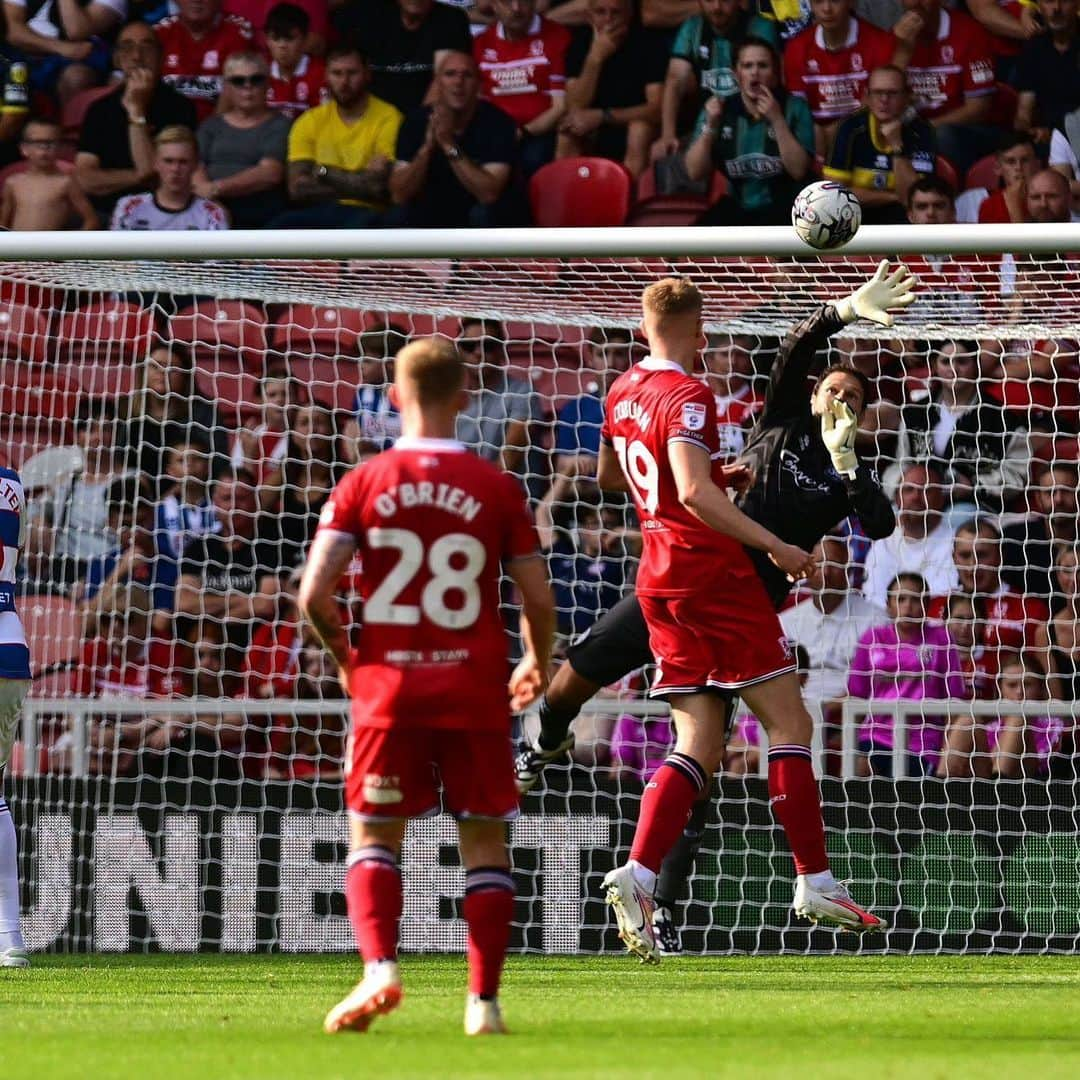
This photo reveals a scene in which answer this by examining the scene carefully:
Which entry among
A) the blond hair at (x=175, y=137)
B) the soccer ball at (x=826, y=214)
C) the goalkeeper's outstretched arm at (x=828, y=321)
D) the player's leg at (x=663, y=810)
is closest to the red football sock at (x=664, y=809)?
the player's leg at (x=663, y=810)

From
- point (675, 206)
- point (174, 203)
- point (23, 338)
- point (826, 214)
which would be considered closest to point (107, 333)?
point (23, 338)

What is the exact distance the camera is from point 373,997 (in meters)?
4.33

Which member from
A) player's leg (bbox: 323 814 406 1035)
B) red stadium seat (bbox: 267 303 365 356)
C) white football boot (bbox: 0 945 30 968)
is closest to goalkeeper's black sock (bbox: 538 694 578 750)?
white football boot (bbox: 0 945 30 968)

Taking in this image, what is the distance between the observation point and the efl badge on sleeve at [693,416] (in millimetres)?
5859

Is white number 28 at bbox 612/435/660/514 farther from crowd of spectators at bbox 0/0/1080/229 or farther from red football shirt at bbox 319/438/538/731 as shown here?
crowd of spectators at bbox 0/0/1080/229

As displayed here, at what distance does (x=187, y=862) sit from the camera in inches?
323

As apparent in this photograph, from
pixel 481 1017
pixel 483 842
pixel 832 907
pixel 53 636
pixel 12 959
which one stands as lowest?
pixel 12 959

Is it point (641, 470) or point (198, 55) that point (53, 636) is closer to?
point (641, 470)

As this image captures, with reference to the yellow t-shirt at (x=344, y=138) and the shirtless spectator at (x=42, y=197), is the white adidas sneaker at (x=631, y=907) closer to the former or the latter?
the yellow t-shirt at (x=344, y=138)

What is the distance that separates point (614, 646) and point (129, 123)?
677cm

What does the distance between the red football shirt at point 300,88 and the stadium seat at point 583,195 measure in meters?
1.77

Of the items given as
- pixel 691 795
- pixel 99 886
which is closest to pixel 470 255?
pixel 691 795

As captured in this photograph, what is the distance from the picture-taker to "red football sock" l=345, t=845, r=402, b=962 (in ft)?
14.4

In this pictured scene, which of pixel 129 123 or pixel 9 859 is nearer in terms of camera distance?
pixel 9 859
